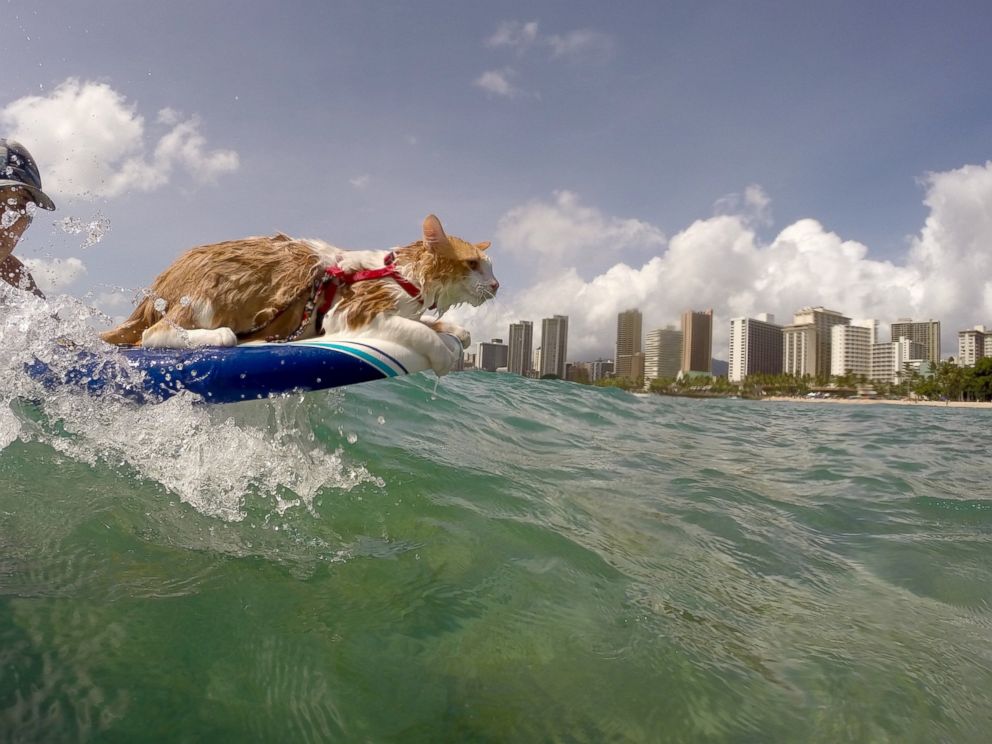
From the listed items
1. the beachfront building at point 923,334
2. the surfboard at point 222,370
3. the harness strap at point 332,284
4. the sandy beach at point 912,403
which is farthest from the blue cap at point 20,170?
the beachfront building at point 923,334

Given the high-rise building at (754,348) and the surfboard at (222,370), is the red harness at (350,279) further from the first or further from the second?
the high-rise building at (754,348)

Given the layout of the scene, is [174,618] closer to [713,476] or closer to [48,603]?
[48,603]

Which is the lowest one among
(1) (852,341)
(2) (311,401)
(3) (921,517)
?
(3) (921,517)

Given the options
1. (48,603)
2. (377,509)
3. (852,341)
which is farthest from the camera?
(852,341)

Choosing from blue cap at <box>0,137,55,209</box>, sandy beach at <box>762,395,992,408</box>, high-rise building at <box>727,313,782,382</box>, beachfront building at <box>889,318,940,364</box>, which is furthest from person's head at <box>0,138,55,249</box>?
beachfront building at <box>889,318,940,364</box>

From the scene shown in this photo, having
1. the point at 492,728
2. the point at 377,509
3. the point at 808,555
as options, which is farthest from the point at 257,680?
the point at 808,555
